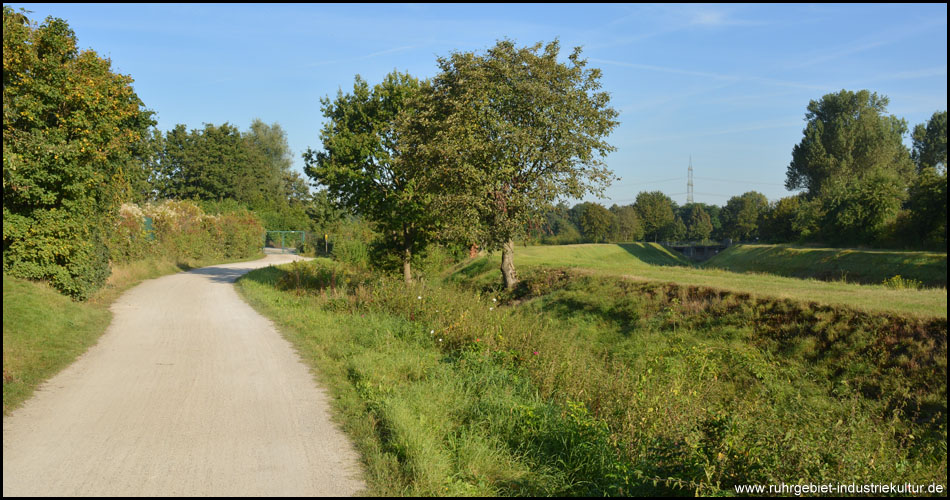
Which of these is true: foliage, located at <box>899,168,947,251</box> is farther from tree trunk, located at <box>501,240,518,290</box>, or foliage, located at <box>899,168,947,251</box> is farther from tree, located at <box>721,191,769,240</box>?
tree, located at <box>721,191,769,240</box>

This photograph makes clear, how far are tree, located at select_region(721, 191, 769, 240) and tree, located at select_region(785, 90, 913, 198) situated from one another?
278 inches

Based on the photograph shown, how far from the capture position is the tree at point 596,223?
69.2 meters

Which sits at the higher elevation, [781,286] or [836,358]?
[781,286]

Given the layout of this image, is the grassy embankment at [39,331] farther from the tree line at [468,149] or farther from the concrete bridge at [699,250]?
the concrete bridge at [699,250]

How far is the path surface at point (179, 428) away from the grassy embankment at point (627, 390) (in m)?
0.46

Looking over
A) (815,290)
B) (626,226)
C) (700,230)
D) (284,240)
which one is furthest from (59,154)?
(700,230)

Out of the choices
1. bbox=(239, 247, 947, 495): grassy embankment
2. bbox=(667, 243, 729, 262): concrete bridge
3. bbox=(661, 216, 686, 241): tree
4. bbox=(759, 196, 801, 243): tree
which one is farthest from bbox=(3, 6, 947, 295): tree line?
bbox=(661, 216, 686, 241): tree

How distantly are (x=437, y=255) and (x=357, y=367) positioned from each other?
61.6 ft

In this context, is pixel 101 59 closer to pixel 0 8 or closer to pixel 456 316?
pixel 0 8

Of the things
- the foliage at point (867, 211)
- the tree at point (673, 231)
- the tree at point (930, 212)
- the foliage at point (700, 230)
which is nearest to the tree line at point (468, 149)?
the tree at point (930, 212)

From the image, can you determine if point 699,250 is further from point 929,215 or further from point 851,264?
point 851,264

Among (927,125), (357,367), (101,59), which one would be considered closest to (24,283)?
(101,59)

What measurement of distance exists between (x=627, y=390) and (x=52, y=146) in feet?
40.6

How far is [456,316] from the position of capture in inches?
459
